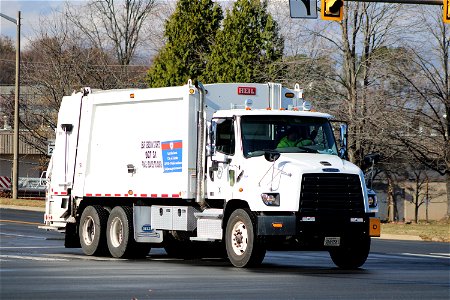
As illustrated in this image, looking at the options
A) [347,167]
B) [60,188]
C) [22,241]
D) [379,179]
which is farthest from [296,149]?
[379,179]

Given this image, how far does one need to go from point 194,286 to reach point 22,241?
12.4 m

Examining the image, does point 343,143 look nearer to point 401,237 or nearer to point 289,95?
point 289,95

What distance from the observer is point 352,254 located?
19547mm

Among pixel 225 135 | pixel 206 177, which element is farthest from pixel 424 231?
pixel 225 135

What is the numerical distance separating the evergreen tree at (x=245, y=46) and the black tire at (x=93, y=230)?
65.5ft

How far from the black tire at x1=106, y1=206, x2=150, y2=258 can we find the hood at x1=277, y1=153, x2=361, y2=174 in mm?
4101

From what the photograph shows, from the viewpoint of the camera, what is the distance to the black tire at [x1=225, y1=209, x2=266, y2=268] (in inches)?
728

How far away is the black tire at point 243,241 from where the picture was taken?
18500 millimetres

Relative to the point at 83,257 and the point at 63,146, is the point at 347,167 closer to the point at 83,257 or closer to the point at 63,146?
the point at 83,257

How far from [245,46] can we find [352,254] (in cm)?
2397

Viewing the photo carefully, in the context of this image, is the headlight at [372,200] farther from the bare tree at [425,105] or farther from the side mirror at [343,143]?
the bare tree at [425,105]

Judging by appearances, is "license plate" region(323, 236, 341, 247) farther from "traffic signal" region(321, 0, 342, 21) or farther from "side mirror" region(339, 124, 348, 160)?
"traffic signal" region(321, 0, 342, 21)

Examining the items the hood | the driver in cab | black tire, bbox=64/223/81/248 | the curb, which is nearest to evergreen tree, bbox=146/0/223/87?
the curb

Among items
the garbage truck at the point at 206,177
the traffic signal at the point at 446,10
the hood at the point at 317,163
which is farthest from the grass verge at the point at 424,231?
the hood at the point at 317,163
